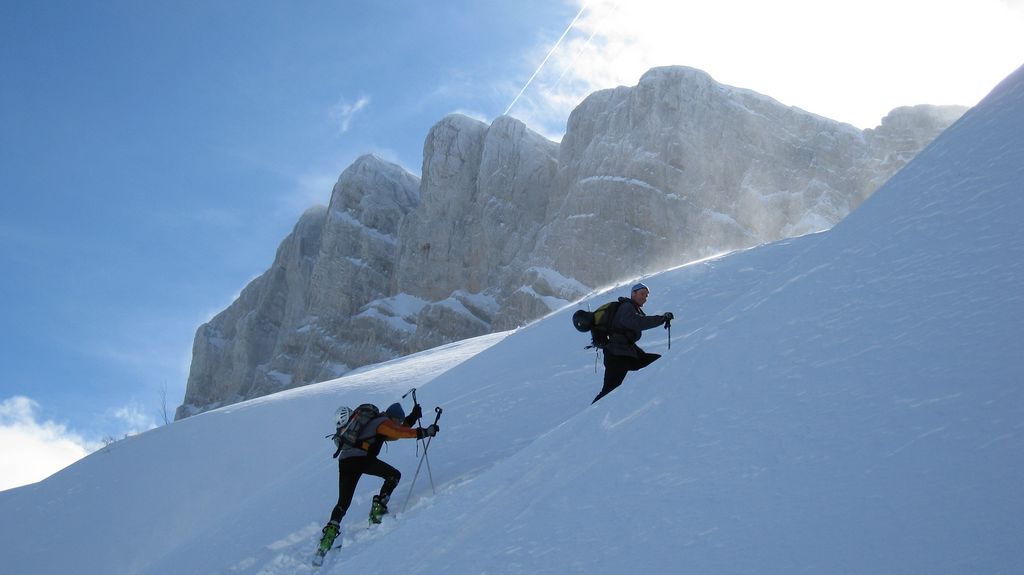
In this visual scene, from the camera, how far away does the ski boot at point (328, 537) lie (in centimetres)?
687

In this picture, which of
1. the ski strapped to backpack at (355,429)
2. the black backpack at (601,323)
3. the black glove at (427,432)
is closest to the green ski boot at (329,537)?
the ski strapped to backpack at (355,429)

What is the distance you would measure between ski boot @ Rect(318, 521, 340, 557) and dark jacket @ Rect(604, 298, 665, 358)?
10.1ft

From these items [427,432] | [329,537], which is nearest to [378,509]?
[329,537]

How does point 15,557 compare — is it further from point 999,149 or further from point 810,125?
point 810,125

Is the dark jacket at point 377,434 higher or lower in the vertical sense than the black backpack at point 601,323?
lower

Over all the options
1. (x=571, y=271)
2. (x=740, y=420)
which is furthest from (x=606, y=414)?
(x=571, y=271)

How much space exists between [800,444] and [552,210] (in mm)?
69190

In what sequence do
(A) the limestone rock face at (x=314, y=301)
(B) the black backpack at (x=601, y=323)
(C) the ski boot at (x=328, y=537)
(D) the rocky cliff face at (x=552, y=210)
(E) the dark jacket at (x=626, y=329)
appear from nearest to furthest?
(C) the ski boot at (x=328, y=537), (E) the dark jacket at (x=626, y=329), (B) the black backpack at (x=601, y=323), (D) the rocky cliff face at (x=552, y=210), (A) the limestone rock face at (x=314, y=301)

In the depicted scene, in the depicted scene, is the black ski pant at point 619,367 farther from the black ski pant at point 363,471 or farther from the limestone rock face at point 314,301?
the limestone rock face at point 314,301

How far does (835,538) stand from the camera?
122 inches

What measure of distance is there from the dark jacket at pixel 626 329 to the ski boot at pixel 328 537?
3.07m

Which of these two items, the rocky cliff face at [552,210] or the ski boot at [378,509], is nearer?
the ski boot at [378,509]

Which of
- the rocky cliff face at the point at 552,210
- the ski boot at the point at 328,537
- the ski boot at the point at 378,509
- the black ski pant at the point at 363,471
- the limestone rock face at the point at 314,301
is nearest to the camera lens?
the ski boot at the point at 328,537

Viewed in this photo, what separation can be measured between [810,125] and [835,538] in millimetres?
73751
